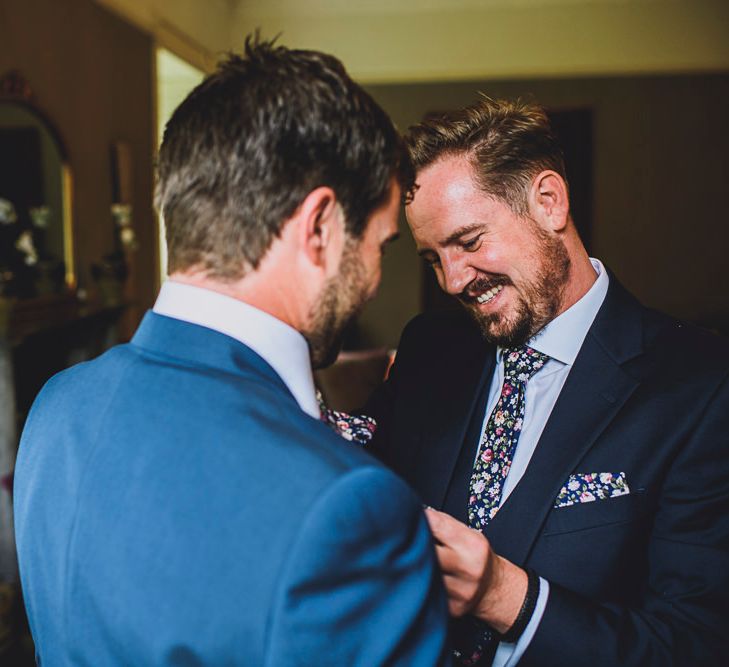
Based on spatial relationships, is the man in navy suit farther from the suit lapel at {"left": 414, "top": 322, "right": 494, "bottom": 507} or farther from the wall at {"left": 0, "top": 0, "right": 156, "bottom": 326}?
the wall at {"left": 0, "top": 0, "right": 156, "bottom": 326}

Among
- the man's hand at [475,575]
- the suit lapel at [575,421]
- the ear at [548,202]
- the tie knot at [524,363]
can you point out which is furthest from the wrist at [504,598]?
the ear at [548,202]

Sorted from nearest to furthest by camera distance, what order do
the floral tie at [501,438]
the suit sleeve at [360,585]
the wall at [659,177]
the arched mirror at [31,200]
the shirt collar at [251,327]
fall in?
the suit sleeve at [360,585], the shirt collar at [251,327], the floral tie at [501,438], the arched mirror at [31,200], the wall at [659,177]

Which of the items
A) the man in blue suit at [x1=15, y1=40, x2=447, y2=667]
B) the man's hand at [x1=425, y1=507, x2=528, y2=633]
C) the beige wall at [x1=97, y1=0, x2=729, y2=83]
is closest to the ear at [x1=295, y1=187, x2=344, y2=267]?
the man in blue suit at [x1=15, y1=40, x2=447, y2=667]

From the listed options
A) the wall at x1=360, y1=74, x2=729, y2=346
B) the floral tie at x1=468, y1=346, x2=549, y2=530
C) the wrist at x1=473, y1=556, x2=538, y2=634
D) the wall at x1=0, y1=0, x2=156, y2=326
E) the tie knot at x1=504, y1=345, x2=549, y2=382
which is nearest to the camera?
the wrist at x1=473, y1=556, x2=538, y2=634

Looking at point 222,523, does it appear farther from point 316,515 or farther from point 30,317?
point 30,317

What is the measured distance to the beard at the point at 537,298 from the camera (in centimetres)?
138

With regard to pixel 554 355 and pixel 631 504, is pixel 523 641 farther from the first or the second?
pixel 554 355

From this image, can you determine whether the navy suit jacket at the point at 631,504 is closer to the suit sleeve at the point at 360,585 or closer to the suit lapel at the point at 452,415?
the suit lapel at the point at 452,415

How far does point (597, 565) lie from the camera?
1161 mm

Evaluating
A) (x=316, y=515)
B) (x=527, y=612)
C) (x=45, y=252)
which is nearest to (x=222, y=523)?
(x=316, y=515)

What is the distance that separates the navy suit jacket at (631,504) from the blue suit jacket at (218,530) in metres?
0.52

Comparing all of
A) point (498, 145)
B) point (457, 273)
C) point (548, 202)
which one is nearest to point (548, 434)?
point (457, 273)

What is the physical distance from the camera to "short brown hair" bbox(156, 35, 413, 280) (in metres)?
0.75

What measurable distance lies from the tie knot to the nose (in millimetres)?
175
